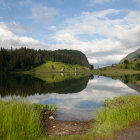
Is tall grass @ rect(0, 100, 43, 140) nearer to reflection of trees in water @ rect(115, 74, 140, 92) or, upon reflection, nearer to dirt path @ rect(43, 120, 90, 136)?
dirt path @ rect(43, 120, 90, 136)

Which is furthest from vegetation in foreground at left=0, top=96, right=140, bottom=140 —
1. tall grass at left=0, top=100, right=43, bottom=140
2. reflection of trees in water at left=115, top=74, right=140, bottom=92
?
reflection of trees in water at left=115, top=74, right=140, bottom=92

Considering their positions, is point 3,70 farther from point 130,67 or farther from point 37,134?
point 37,134

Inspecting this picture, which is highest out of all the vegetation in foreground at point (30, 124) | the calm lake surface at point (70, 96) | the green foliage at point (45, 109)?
the vegetation in foreground at point (30, 124)

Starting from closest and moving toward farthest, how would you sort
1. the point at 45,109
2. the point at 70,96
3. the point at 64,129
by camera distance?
the point at 64,129, the point at 45,109, the point at 70,96

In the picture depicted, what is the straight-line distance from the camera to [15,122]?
9.23 m

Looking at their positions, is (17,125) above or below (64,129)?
above

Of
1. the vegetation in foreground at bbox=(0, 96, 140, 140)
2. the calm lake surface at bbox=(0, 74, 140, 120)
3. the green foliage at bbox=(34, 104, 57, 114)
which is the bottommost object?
the calm lake surface at bbox=(0, 74, 140, 120)

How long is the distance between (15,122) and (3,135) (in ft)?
3.30

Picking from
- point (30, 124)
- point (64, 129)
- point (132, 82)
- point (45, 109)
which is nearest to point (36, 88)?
point (45, 109)

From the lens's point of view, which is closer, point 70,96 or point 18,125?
point 18,125

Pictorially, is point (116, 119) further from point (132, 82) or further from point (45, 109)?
point (132, 82)

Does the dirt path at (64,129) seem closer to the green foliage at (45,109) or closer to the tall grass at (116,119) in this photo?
the tall grass at (116,119)

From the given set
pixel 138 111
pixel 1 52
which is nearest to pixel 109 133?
pixel 138 111

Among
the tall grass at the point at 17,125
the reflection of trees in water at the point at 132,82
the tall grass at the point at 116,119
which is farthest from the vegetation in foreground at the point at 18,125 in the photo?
the reflection of trees in water at the point at 132,82
